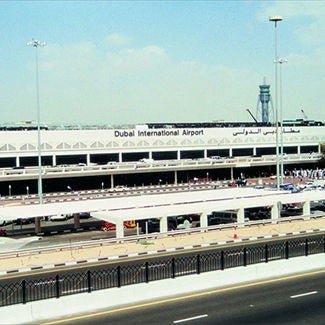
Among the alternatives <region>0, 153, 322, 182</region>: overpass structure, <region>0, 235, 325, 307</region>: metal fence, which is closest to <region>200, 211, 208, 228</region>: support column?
<region>0, 235, 325, 307</region>: metal fence

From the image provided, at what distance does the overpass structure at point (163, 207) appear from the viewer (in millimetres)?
39844

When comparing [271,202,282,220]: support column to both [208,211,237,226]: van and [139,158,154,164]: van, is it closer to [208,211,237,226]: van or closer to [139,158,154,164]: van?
[208,211,237,226]: van

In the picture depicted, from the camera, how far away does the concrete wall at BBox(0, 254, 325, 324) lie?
63.0ft

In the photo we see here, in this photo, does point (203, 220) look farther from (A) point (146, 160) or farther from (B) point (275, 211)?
(A) point (146, 160)

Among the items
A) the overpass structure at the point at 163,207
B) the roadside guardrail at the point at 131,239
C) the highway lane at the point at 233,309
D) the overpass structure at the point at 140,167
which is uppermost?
the overpass structure at the point at 140,167

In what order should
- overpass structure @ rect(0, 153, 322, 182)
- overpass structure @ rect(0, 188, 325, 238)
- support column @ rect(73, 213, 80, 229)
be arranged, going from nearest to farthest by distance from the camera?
overpass structure @ rect(0, 188, 325, 238)
support column @ rect(73, 213, 80, 229)
overpass structure @ rect(0, 153, 322, 182)

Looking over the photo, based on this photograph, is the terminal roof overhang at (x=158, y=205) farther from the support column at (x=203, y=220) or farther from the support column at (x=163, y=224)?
the support column at (x=163, y=224)

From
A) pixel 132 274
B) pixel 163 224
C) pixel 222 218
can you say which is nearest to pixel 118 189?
pixel 222 218

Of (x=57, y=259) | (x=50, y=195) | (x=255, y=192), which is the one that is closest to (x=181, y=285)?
(x=57, y=259)

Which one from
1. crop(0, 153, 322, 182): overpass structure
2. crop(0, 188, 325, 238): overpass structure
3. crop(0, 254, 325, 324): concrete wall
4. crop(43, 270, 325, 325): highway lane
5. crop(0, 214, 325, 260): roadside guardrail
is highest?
crop(0, 153, 322, 182): overpass structure

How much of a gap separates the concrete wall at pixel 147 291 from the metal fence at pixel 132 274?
467 mm

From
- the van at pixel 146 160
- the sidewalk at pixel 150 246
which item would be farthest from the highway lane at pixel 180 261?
the van at pixel 146 160

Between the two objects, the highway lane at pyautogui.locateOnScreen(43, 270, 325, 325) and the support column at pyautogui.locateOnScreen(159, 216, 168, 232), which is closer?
the highway lane at pyautogui.locateOnScreen(43, 270, 325, 325)

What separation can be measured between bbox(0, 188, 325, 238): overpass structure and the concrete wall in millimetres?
14674
